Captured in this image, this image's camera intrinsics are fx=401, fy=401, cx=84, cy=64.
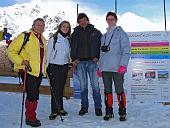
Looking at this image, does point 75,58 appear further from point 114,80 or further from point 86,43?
point 114,80

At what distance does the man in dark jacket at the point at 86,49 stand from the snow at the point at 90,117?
527 mm

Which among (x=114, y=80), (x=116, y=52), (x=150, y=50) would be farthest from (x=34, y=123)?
(x=150, y=50)

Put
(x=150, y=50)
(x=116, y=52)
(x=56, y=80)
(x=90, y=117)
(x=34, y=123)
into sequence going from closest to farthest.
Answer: (x=34, y=123)
(x=116, y=52)
(x=56, y=80)
(x=90, y=117)
(x=150, y=50)

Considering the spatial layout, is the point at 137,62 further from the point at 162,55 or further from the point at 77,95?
the point at 77,95

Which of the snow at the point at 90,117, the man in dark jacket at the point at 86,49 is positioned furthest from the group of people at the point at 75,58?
the snow at the point at 90,117

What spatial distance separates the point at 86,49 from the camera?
6812 mm

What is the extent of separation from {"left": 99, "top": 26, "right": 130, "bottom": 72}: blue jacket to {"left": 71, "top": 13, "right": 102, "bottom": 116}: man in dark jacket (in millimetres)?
243

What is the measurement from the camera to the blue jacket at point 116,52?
649cm

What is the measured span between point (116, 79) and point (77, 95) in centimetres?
313

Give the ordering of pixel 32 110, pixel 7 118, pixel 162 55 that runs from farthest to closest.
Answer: pixel 162 55 → pixel 7 118 → pixel 32 110

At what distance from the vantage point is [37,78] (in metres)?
6.32

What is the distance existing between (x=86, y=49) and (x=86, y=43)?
103 millimetres

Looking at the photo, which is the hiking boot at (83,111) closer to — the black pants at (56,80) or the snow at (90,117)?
the snow at (90,117)

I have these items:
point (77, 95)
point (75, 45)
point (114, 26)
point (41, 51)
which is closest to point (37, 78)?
point (41, 51)
